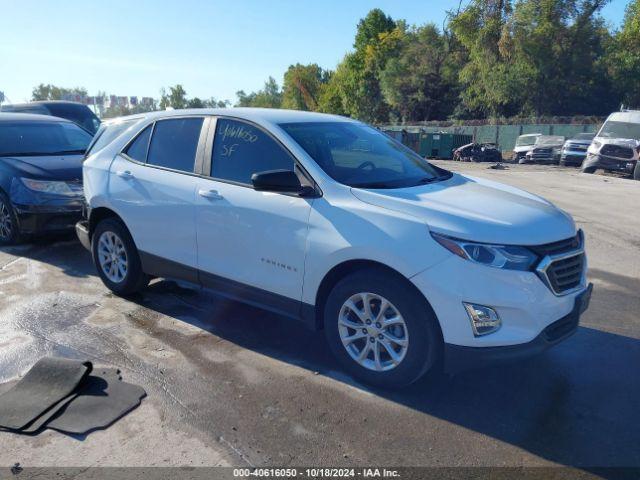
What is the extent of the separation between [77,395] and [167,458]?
978 mm

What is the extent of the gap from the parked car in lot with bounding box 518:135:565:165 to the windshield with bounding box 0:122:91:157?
93.6 feet

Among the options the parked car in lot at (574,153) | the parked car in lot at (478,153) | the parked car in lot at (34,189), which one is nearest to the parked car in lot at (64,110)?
the parked car in lot at (34,189)

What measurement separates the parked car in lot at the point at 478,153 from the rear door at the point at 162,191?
31.0 meters

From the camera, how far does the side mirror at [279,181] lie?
152 inches

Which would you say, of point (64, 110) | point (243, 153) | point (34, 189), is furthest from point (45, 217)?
point (64, 110)

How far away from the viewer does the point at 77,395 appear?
12.0ft

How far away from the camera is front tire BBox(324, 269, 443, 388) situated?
3469 mm

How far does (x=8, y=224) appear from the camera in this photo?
739 centimetres

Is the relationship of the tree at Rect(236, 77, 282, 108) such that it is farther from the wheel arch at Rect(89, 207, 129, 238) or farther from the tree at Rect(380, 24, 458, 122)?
the wheel arch at Rect(89, 207, 129, 238)

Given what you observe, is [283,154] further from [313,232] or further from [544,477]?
[544,477]

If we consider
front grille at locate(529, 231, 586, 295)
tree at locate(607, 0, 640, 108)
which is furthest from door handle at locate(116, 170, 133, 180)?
tree at locate(607, 0, 640, 108)

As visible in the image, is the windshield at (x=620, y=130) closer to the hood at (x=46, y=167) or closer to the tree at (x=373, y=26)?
the hood at (x=46, y=167)

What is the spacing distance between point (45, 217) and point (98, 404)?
429cm

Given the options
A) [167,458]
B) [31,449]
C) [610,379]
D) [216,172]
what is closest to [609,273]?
[610,379]
